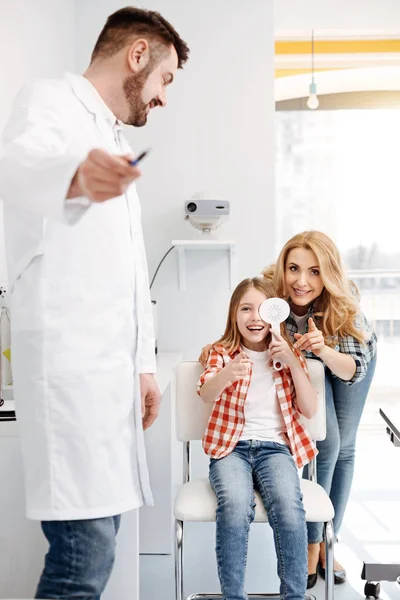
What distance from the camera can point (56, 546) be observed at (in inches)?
46.3

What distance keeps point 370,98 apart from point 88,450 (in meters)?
4.81

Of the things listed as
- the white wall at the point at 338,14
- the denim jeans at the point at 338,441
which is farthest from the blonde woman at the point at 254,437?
the white wall at the point at 338,14

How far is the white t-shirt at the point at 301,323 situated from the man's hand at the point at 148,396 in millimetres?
954

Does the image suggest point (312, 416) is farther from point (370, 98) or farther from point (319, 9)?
point (370, 98)

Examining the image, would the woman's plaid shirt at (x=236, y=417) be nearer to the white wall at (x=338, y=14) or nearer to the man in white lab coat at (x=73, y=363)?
the man in white lab coat at (x=73, y=363)

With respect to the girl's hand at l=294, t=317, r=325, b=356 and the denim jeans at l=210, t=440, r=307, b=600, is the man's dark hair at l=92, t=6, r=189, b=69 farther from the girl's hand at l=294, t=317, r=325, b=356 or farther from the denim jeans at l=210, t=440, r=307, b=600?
Result: the denim jeans at l=210, t=440, r=307, b=600

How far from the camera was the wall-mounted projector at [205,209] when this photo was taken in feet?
10.6

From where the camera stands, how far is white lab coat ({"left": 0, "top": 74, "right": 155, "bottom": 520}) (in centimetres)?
116

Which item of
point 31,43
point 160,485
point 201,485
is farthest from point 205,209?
point 201,485

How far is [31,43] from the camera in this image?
2.65m

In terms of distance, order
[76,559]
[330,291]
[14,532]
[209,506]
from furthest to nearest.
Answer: [330,291], [209,506], [14,532], [76,559]

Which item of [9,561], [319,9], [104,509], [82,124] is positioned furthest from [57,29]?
[104,509]

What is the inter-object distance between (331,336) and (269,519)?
0.66 meters

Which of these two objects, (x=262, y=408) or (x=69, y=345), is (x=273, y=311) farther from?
(x=69, y=345)
